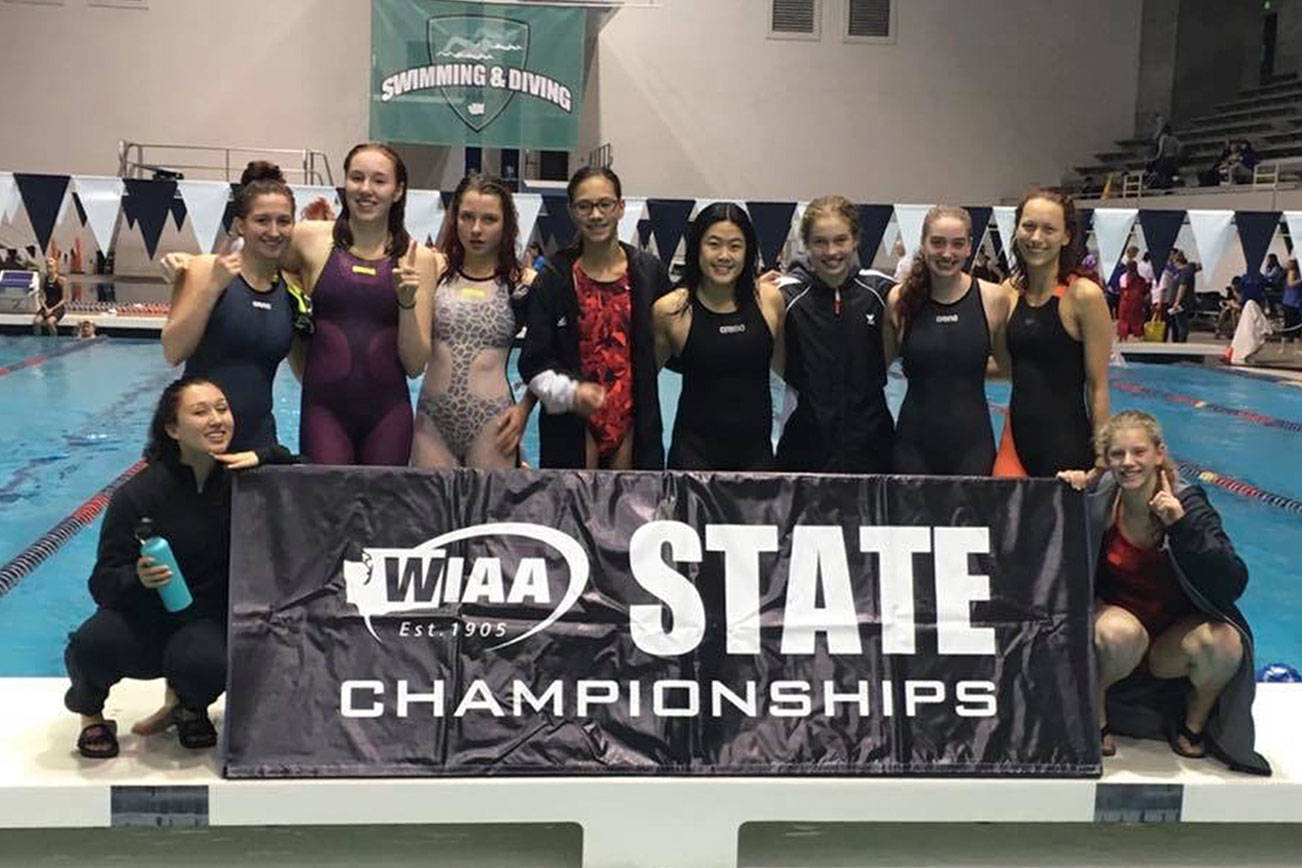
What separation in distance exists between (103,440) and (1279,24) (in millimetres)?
27801

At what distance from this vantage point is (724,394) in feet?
10.9

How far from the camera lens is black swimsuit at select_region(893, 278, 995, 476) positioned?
3.34m

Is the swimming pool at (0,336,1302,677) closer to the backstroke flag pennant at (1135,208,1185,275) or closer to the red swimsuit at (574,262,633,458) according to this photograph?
the backstroke flag pennant at (1135,208,1185,275)

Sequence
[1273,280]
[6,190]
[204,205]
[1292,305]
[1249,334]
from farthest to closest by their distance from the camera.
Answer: [1273,280] → [1292,305] → [1249,334] → [204,205] → [6,190]

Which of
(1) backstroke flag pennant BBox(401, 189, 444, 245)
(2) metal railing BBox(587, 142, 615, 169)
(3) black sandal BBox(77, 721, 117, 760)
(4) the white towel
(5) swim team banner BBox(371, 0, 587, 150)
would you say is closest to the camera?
(3) black sandal BBox(77, 721, 117, 760)

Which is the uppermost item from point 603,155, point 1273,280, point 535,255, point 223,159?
point 603,155

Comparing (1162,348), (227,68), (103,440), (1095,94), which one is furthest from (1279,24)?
(103,440)

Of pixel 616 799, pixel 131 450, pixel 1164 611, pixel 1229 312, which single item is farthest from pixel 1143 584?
pixel 1229 312

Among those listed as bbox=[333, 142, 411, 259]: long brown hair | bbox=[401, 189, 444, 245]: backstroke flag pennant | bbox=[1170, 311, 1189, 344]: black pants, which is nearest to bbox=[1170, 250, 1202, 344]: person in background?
bbox=[1170, 311, 1189, 344]: black pants

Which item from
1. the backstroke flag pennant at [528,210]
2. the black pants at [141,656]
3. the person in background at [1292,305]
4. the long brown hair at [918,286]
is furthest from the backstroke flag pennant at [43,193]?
the person in background at [1292,305]

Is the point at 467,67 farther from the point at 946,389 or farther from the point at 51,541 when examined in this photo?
the point at 946,389

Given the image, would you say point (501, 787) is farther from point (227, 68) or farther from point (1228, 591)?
point (227, 68)

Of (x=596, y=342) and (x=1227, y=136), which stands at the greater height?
(x=1227, y=136)

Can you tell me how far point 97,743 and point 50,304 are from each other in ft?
49.0
